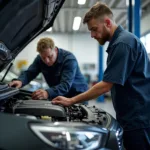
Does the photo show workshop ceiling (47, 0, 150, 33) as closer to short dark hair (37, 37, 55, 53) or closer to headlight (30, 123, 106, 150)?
short dark hair (37, 37, 55, 53)

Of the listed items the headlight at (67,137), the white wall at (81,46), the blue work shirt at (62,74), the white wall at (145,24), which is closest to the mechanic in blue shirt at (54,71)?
the blue work shirt at (62,74)

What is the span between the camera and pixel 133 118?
6.14 ft

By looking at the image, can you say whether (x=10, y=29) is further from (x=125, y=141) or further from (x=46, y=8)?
(x=125, y=141)

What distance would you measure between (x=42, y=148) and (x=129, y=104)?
88cm

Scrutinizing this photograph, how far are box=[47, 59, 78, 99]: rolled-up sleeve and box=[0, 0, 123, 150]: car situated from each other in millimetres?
268

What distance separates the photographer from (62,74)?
2.77m

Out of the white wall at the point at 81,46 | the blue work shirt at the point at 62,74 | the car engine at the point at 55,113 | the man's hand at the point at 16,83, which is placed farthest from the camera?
the white wall at the point at 81,46

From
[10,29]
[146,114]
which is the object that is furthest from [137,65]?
[10,29]

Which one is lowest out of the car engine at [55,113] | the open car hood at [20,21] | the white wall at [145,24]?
the white wall at [145,24]

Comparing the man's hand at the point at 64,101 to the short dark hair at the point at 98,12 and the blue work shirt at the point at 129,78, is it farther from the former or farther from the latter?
the short dark hair at the point at 98,12

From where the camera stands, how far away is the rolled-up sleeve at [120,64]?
5.74 ft

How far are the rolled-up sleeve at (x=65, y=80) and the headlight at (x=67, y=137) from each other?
3.79ft

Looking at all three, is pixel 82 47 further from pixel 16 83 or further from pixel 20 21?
pixel 20 21

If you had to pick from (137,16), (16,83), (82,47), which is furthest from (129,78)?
Answer: (82,47)
